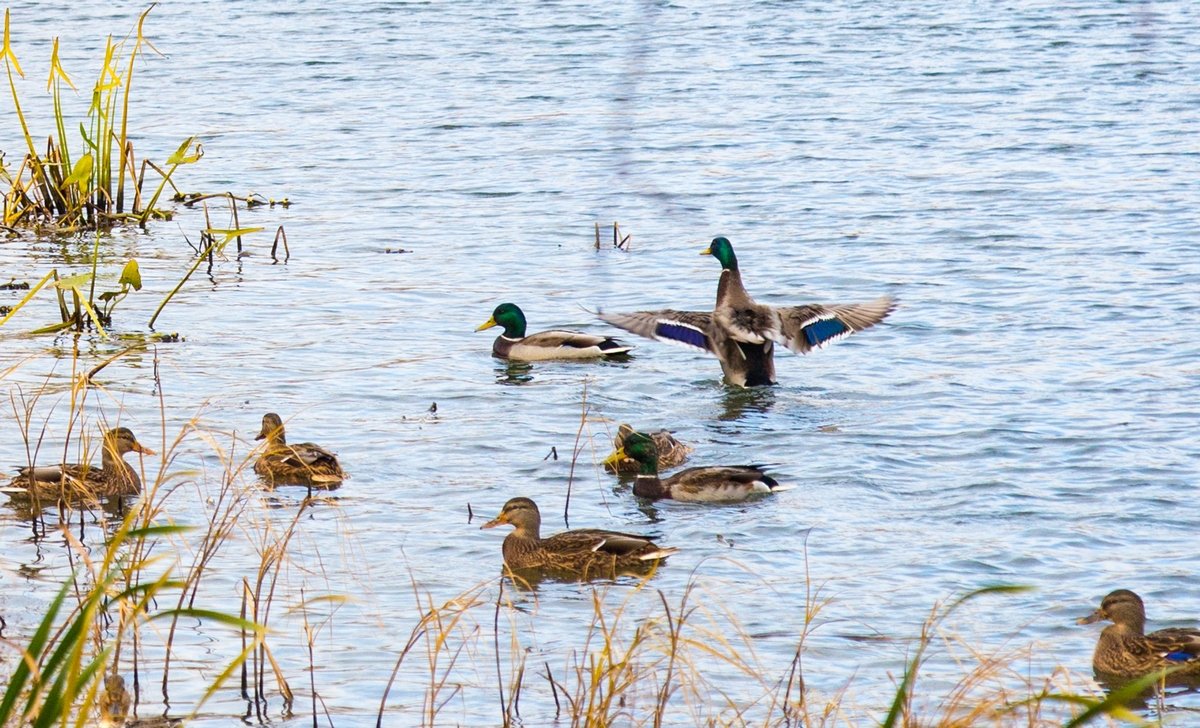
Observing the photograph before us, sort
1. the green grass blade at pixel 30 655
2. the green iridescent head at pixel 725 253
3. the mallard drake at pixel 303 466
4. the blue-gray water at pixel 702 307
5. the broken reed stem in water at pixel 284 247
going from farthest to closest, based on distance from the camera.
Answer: the broken reed stem in water at pixel 284 247 → the green iridescent head at pixel 725 253 → the mallard drake at pixel 303 466 → the blue-gray water at pixel 702 307 → the green grass blade at pixel 30 655

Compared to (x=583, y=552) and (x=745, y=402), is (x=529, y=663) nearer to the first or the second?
(x=583, y=552)

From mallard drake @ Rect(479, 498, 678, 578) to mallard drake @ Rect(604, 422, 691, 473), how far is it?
1449mm

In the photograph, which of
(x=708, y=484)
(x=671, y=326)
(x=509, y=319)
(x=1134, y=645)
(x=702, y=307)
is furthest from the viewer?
(x=702, y=307)

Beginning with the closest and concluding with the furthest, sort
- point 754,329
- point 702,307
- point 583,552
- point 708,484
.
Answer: point 583,552 → point 708,484 → point 754,329 → point 702,307

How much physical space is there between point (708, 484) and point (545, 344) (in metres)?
3.16

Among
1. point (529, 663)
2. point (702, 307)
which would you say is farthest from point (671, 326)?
point (529, 663)

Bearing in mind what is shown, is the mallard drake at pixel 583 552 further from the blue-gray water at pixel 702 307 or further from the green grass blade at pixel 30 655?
the green grass blade at pixel 30 655

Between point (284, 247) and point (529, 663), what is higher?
point (284, 247)

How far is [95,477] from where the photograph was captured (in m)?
8.60

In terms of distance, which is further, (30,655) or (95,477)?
(95,477)

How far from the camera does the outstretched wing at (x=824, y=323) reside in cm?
1153

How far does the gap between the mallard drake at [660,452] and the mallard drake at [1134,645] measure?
3.05 m

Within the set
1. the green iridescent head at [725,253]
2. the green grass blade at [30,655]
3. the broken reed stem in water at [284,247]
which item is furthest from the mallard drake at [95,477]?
the broken reed stem in water at [284,247]

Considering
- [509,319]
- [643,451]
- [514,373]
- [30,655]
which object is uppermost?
[30,655]
